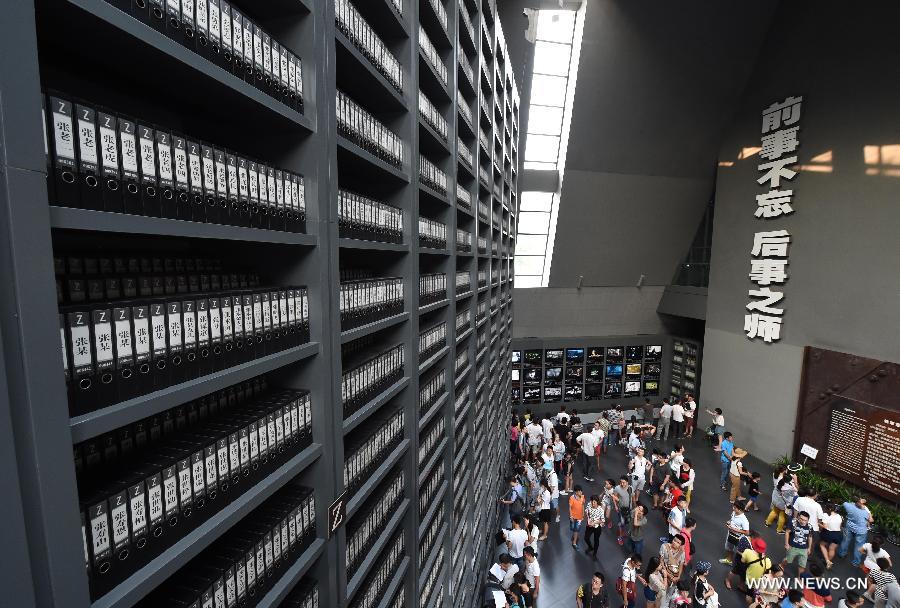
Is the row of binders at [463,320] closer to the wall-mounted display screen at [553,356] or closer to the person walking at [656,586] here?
the person walking at [656,586]

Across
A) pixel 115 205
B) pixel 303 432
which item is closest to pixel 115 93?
pixel 115 205

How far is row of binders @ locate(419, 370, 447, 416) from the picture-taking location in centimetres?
355

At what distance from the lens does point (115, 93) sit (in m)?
1.60

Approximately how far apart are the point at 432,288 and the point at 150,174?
8.31 feet

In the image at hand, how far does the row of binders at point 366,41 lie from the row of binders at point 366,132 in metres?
0.26

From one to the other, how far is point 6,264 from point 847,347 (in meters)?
10.2

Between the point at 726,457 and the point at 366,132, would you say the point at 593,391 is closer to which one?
the point at 726,457

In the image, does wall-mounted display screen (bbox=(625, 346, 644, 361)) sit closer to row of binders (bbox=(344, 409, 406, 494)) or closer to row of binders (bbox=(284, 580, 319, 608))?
row of binders (bbox=(344, 409, 406, 494))

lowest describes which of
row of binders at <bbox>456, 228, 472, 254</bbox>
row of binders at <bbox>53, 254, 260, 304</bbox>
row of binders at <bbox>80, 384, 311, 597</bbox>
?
row of binders at <bbox>80, 384, 311, 597</bbox>

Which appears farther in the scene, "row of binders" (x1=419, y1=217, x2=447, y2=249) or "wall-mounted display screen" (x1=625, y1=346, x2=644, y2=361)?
"wall-mounted display screen" (x1=625, y1=346, x2=644, y2=361)

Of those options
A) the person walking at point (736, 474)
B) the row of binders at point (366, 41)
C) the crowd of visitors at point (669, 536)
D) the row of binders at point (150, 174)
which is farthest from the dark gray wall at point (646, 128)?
the row of binders at point (150, 174)

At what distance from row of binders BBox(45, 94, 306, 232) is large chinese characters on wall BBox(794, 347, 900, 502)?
9.42 metres

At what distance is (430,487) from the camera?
12.3ft

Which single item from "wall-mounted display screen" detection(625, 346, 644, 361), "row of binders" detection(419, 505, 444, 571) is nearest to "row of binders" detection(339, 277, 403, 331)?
"row of binders" detection(419, 505, 444, 571)
